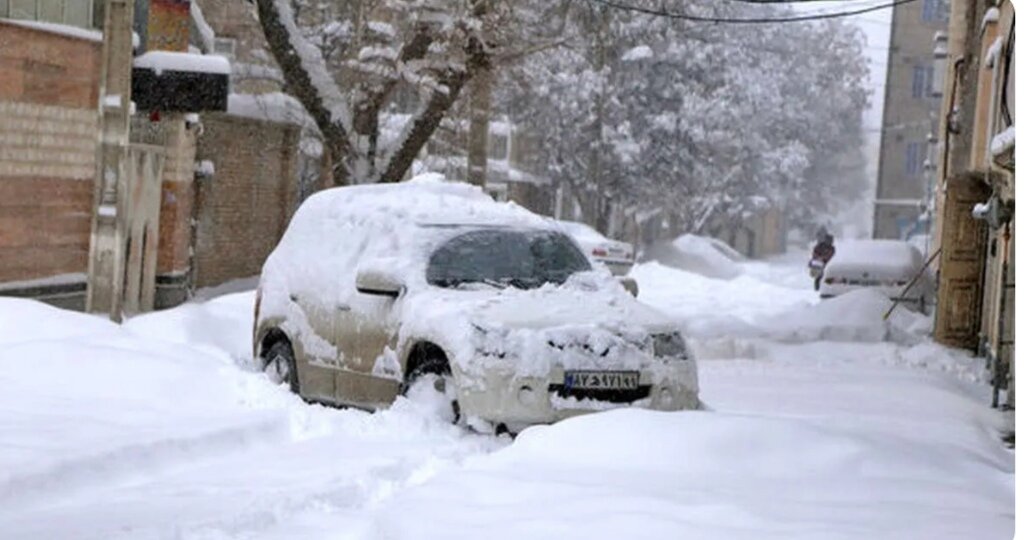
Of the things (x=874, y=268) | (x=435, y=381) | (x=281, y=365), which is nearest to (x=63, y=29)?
(x=281, y=365)

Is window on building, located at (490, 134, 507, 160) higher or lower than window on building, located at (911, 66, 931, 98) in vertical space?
lower

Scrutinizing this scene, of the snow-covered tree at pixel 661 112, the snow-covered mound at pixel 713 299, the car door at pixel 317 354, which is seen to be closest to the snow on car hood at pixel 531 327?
the car door at pixel 317 354

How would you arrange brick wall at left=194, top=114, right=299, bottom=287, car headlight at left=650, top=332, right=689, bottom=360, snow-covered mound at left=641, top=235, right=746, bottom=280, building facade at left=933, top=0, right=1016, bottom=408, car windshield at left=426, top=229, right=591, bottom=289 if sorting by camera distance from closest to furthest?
car headlight at left=650, top=332, right=689, bottom=360
car windshield at left=426, top=229, right=591, bottom=289
building facade at left=933, top=0, right=1016, bottom=408
brick wall at left=194, top=114, right=299, bottom=287
snow-covered mound at left=641, top=235, right=746, bottom=280

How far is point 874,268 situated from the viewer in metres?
29.9

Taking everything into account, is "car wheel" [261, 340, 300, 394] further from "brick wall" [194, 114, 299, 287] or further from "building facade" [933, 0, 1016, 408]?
"brick wall" [194, 114, 299, 287]

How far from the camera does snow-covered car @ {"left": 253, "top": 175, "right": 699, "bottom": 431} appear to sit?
32.9 ft

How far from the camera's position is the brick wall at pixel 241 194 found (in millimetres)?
24203

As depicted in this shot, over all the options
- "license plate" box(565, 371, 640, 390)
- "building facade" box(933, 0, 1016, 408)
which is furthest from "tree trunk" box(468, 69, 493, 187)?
"license plate" box(565, 371, 640, 390)

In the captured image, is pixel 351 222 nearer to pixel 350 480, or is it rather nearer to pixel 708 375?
pixel 350 480

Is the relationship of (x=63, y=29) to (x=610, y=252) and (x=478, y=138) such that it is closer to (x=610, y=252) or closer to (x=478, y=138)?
(x=478, y=138)

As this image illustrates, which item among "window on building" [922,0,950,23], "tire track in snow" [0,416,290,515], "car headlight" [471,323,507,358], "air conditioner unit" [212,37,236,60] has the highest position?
"window on building" [922,0,950,23]

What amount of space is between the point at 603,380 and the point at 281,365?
10.6 ft

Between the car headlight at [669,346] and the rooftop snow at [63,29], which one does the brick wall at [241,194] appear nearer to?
the rooftop snow at [63,29]

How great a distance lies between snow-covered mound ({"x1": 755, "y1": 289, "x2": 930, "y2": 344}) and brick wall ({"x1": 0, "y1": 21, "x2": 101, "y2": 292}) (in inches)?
414
